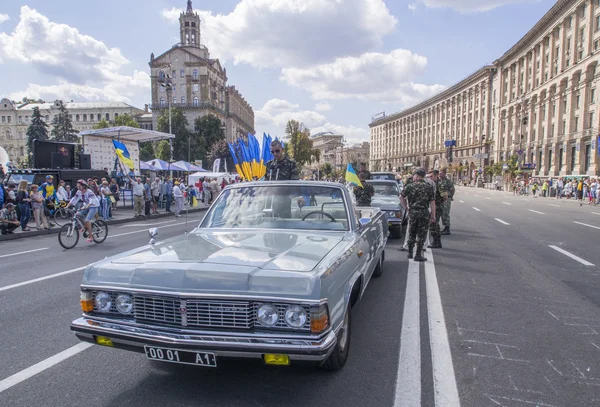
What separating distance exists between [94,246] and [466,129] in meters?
95.5

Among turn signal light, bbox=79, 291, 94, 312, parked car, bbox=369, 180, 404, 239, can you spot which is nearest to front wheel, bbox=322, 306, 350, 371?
turn signal light, bbox=79, 291, 94, 312

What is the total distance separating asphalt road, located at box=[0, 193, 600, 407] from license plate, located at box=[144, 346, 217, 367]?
399 mm

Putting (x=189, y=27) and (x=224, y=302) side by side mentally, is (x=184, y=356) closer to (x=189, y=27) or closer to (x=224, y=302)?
(x=224, y=302)

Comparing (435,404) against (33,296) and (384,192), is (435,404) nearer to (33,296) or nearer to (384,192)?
(33,296)

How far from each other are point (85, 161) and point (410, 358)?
23188 mm

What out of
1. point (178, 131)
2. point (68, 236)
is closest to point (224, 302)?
point (68, 236)

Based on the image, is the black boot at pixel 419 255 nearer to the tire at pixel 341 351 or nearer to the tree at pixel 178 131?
the tire at pixel 341 351

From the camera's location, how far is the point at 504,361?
11.6 feet

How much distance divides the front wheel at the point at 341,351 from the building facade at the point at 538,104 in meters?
21.6

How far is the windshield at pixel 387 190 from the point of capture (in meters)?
12.4

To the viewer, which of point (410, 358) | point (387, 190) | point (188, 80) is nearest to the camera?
point (410, 358)

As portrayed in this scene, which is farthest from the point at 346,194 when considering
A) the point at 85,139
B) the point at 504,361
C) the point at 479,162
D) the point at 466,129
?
the point at 466,129

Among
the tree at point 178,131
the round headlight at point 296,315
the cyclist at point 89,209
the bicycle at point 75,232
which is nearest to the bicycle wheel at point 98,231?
the bicycle at point 75,232

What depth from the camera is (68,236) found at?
9969 millimetres
